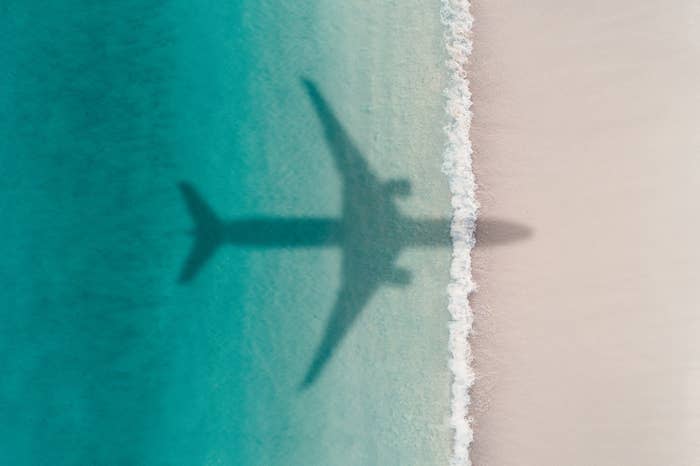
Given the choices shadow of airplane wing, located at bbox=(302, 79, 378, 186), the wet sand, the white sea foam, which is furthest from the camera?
shadow of airplane wing, located at bbox=(302, 79, 378, 186)

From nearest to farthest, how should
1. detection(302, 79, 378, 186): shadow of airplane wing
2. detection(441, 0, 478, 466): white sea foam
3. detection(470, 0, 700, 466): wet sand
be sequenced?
detection(470, 0, 700, 466): wet sand → detection(441, 0, 478, 466): white sea foam → detection(302, 79, 378, 186): shadow of airplane wing

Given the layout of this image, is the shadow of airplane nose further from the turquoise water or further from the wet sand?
the turquoise water

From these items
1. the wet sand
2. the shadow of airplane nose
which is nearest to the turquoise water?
the shadow of airplane nose

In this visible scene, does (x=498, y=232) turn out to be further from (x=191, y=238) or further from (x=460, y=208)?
(x=191, y=238)

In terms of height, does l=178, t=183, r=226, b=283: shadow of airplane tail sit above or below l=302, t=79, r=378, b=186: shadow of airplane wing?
below

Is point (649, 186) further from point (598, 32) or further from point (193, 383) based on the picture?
point (193, 383)

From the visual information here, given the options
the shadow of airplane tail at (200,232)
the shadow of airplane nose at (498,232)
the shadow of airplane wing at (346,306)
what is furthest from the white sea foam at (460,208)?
the shadow of airplane tail at (200,232)

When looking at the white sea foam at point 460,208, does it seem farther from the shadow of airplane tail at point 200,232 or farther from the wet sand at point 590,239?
the shadow of airplane tail at point 200,232
